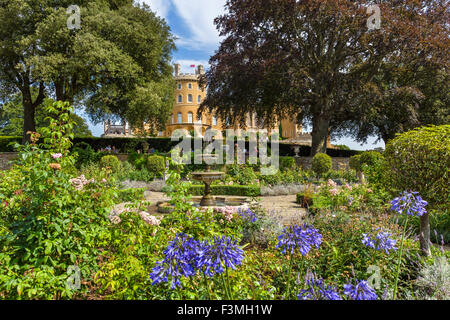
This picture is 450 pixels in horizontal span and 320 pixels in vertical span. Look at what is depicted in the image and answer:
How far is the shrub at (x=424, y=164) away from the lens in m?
3.70

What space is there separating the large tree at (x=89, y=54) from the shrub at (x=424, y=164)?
47.0 ft

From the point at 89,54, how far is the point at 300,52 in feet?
35.8

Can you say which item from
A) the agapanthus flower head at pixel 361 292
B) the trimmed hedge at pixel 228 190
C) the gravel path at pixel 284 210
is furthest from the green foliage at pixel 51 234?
the trimmed hedge at pixel 228 190

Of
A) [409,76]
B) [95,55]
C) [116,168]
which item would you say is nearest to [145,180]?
[116,168]

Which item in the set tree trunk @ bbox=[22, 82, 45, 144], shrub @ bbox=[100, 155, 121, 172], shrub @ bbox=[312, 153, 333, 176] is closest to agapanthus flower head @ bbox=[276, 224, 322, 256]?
shrub @ bbox=[100, 155, 121, 172]

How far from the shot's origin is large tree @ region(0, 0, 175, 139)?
15.2m

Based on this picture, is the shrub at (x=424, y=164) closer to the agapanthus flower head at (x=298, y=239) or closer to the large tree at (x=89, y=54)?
the agapanthus flower head at (x=298, y=239)

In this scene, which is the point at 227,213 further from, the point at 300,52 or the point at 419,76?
the point at 419,76

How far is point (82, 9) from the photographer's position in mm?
16203

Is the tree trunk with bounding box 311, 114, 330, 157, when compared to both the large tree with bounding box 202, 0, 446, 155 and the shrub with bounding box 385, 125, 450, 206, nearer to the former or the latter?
the large tree with bounding box 202, 0, 446, 155

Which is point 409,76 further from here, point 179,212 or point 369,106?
point 179,212

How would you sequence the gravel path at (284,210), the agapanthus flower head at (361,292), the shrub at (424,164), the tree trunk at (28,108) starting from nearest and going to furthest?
1. the agapanthus flower head at (361,292)
2. the shrub at (424,164)
3. the gravel path at (284,210)
4. the tree trunk at (28,108)

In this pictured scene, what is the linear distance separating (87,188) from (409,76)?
22.4 meters

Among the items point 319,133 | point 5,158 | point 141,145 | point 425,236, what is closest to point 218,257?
point 425,236
